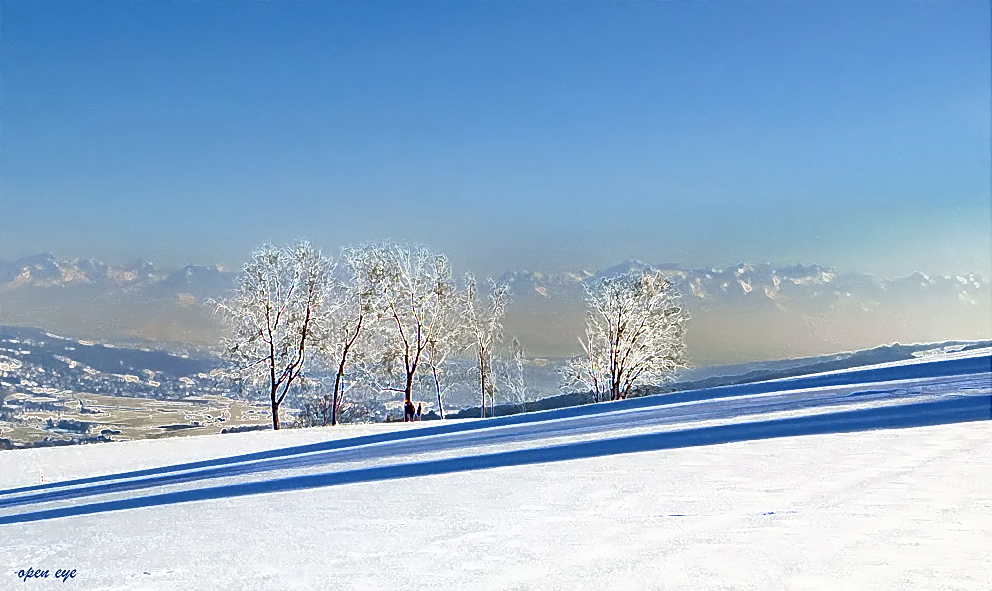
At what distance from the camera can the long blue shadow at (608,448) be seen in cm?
694

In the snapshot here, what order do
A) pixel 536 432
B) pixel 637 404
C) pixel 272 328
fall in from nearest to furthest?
pixel 536 432 < pixel 637 404 < pixel 272 328

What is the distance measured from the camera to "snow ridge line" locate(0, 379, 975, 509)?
28.1ft

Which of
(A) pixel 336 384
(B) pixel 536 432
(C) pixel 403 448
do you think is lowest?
(C) pixel 403 448

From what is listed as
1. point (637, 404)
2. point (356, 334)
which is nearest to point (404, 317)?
point (356, 334)

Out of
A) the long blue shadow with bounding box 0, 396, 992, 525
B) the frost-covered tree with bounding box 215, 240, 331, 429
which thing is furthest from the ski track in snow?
the frost-covered tree with bounding box 215, 240, 331, 429

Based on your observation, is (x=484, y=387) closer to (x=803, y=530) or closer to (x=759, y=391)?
(x=759, y=391)

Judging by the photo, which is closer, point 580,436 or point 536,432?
point 580,436

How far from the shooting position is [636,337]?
83.5 feet

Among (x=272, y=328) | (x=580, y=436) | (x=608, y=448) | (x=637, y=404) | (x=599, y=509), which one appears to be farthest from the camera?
(x=272, y=328)

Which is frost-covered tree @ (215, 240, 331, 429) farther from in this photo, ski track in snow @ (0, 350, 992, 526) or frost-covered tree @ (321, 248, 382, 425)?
ski track in snow @ (0, 350, 992, 526)

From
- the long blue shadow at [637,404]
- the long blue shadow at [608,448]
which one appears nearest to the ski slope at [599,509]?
the long blue shadow at [608,448]

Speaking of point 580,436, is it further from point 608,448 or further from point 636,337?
point 636,337

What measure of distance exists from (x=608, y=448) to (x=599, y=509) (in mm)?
2824

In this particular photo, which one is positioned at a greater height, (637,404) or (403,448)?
(637,404)
